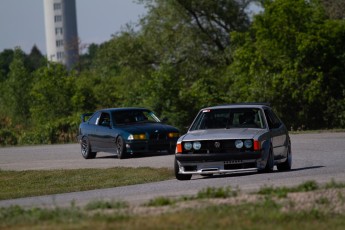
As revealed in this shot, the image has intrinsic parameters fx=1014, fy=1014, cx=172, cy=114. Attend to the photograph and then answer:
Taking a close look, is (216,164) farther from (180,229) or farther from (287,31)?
(287,31)

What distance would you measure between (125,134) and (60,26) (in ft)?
496

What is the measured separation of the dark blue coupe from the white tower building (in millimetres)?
129582

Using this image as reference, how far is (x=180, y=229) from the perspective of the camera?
452 inches

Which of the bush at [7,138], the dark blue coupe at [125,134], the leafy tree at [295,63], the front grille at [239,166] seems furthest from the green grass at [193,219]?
the bush at [7,138]

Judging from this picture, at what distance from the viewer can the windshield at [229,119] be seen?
21109mm

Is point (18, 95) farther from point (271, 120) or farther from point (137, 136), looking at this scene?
point (271, 120)

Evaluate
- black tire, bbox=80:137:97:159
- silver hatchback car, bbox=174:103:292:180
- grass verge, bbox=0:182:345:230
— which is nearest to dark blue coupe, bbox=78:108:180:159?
black tire, bbox=80:137:97:159

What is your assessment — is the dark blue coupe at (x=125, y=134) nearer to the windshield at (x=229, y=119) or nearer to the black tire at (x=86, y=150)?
the black tire at (x=86, y=150)

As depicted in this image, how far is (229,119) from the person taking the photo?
21.2 m

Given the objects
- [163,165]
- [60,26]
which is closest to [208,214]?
[163,165]

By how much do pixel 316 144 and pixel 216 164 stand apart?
11.6 metres

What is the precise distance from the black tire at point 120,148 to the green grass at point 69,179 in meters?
3.47

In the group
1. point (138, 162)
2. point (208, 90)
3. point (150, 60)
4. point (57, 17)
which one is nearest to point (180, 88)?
point (208, 90)

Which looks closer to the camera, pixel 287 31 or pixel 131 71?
pixel 287 31
